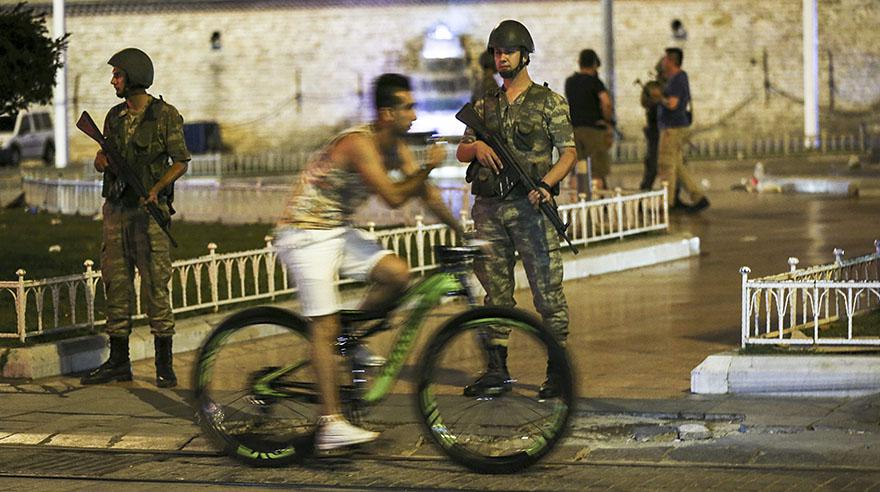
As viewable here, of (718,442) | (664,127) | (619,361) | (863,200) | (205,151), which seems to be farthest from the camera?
(205,151)

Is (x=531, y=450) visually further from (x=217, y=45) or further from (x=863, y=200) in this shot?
(x=217, y=45)

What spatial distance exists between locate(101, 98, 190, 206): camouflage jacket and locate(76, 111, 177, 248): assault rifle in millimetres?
48

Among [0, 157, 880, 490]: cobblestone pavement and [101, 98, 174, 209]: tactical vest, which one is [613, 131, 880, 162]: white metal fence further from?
[101, 98, 174, 209]: tactical vest

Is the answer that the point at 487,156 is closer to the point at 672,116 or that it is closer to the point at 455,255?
the point at 455,255

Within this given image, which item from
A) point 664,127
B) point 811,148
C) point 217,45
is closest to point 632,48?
point 811,148

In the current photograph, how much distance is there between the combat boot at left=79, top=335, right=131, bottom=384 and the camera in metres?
9.65

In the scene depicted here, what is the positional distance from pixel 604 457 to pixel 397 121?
5.55 feet

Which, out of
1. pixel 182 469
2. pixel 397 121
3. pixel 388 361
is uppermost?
pixel 397 121

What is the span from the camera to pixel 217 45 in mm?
43781

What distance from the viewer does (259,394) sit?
7.39 m

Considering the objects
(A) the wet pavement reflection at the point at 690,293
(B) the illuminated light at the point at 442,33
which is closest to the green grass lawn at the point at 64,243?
(A) the wet pavement reflection at the point at 690,293

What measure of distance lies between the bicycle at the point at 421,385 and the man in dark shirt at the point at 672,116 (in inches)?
423

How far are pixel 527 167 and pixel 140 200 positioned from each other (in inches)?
87.9

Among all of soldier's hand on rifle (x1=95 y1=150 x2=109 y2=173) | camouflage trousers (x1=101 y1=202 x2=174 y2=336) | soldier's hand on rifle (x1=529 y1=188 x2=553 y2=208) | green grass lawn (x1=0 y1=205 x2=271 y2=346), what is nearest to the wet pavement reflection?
soldier's hand on rifle (x1=529 y1=188 x2=553 y2=208)
